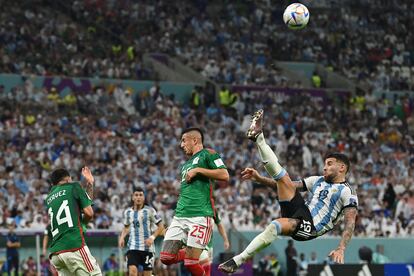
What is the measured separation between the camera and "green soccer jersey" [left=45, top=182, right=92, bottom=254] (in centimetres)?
1430

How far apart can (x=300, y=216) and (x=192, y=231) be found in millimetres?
1551

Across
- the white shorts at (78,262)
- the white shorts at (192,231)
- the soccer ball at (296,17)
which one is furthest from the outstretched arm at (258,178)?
the soccer ball at (296,17)

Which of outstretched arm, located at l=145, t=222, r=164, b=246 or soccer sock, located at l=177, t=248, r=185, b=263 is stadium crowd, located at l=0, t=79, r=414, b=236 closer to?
outstretched arm, located at l=145, t=222, r=164, b=246

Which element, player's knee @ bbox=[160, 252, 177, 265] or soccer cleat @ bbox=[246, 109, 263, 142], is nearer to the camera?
soccer cleat @ bbox=[246, 109, 263, 142]

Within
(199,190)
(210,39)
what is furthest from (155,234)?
(210,39)

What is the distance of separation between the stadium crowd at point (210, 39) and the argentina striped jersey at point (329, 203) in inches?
931

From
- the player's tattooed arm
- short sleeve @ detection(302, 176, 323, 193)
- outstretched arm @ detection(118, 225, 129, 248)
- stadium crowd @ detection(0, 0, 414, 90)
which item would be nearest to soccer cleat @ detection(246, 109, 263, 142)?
short sleeve @ detection(302, 176, 323, 193)

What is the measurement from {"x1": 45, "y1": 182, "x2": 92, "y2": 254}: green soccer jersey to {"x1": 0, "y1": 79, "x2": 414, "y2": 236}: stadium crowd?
1343cm

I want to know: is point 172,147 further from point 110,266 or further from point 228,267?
point 228,267

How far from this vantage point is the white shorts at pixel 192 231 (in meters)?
14.6

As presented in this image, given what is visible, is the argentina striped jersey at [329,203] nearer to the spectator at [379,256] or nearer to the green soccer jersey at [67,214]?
the green soccer jersey at [67,214]

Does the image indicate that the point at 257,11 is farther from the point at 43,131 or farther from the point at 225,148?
the point at 43,131

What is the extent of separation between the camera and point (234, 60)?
142 ft

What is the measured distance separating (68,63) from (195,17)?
8.49m
